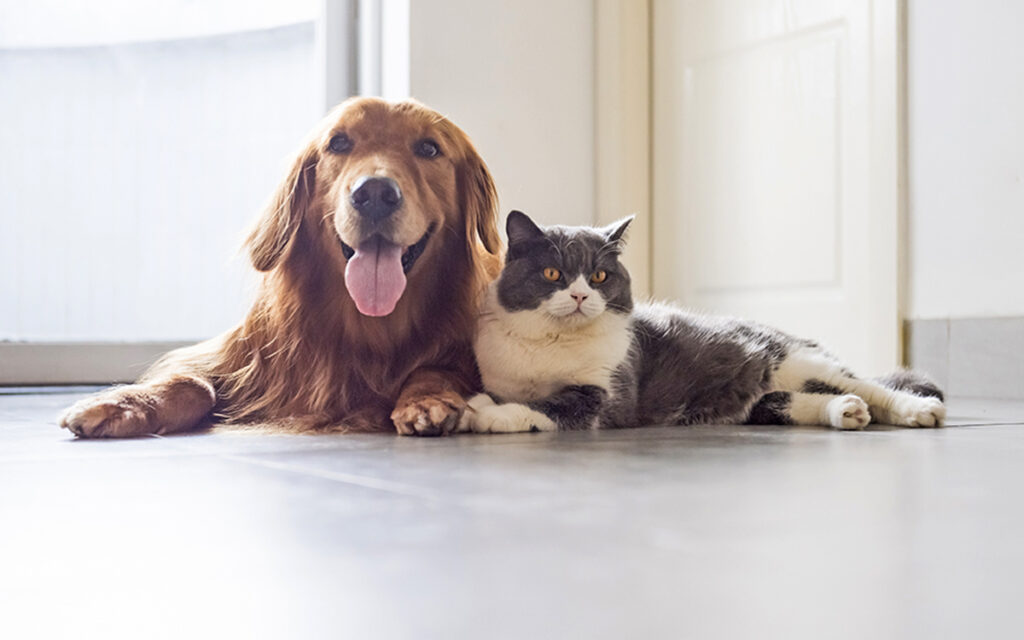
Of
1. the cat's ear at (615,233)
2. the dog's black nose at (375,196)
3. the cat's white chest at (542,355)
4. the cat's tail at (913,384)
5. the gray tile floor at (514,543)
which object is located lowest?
the gray tile floor at (514,543)

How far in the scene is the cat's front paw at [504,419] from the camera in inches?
56.8

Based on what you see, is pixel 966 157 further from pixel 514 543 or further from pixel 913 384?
pixel 514 543

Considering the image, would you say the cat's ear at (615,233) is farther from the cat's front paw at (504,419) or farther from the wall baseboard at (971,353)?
the wall baseboard at (971,353)

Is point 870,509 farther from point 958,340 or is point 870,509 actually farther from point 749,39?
point 749,39

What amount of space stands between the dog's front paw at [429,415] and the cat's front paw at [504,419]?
2cm

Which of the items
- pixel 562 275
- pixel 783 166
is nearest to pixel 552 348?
pixel 562 275

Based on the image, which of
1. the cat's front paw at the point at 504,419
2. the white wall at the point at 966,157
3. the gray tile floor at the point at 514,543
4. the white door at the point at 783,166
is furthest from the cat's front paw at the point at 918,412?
the white door at the point at 783,166

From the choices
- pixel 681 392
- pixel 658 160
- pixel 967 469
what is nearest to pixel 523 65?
pixel 658 160

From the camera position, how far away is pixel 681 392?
166 cm

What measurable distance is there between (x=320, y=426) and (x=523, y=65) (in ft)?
6.24

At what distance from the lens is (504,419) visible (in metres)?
1.44

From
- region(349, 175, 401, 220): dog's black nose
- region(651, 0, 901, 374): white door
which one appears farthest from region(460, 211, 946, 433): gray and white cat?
region(651, 0, 901, 374): white door

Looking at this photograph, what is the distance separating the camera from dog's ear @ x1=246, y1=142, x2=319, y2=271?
1579mm

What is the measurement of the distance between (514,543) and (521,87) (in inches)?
102
